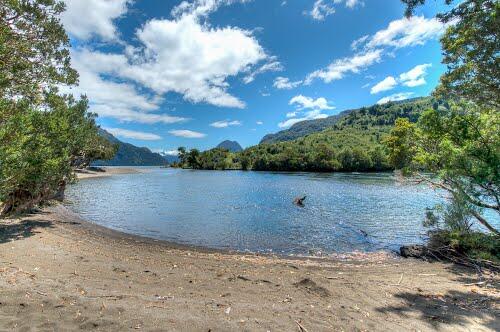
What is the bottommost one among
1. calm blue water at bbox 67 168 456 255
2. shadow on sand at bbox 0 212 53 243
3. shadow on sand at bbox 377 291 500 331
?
calm blue water at bbox 67 168 456 255

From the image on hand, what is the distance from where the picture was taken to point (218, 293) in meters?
9.30

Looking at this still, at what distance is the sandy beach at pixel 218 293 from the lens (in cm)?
706

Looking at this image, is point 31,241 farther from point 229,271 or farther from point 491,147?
point 491,147

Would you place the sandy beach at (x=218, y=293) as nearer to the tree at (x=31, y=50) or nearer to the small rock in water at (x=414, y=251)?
the small rock in water at (x=414, y=251)

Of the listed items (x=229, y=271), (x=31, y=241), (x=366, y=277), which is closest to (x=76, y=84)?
(x=31, y=241)

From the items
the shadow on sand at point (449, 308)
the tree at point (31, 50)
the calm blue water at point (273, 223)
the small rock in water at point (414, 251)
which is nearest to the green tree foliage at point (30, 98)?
the tree at point (31, 50)

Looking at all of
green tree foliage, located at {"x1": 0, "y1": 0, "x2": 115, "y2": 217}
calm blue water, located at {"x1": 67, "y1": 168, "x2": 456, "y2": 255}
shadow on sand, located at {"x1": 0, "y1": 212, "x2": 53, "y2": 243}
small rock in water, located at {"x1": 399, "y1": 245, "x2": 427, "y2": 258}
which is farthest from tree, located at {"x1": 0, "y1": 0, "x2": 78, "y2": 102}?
small rock in water, located at {"x1": 399, "y1": 245, "x2": 427, "y2": 258}

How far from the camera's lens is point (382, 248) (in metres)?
19.6

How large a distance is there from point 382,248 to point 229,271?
39.8ft

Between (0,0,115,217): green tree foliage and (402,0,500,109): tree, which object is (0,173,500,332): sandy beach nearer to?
(0,0,115,217): green tree foliage

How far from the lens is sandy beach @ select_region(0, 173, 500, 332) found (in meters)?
7.06

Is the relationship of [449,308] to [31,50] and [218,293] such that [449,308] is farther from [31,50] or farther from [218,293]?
[31,50]

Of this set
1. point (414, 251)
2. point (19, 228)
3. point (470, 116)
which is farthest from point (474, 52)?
point (19, 228)

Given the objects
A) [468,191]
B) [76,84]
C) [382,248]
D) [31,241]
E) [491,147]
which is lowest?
[382,248]
